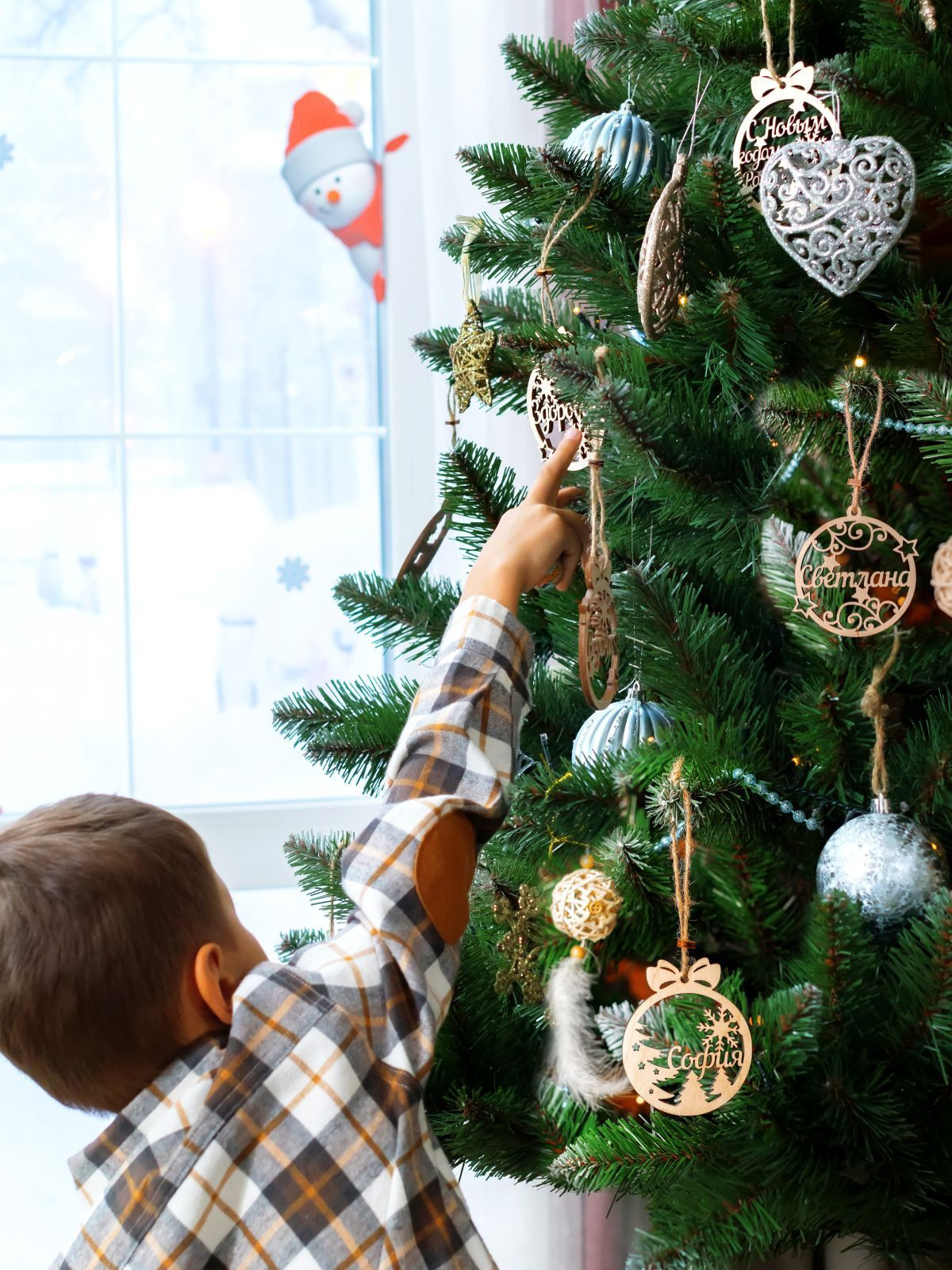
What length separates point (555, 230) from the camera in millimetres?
779

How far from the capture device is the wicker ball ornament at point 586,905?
726 millimetres

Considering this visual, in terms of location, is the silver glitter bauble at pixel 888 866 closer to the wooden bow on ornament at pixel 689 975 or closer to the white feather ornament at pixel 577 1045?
the wooden bow on ornament at pixel 689 975

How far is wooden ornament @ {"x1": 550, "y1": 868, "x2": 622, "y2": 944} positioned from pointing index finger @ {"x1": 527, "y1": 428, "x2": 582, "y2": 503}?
231mm

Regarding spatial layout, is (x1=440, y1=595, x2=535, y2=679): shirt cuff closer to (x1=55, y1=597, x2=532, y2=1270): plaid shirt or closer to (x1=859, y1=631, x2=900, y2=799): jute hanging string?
(x1=55, y1=597, x2=532, y2=1270): plaid shirt

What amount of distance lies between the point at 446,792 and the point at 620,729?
14 centimetres

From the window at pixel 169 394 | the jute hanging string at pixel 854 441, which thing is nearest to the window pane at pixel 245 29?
the window at pixel 169 394

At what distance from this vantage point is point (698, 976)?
0.66 metres

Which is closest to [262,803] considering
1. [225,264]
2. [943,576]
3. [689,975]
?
[225,264]

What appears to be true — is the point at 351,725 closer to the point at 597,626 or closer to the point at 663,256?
the point at 597,626

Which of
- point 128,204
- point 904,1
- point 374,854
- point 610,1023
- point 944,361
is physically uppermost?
point 128,204

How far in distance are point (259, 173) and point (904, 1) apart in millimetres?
1140

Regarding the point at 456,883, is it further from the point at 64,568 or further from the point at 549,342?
the point at 64,568

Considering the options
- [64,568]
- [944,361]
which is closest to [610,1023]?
[944,361]

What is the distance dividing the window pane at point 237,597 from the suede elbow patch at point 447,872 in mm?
1026
